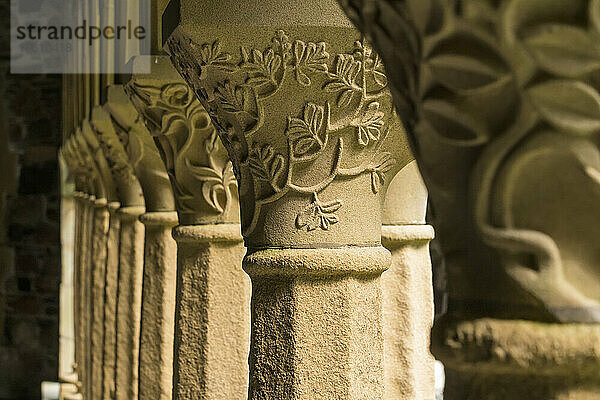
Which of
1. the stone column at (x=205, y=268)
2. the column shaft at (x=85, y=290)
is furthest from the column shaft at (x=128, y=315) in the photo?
the column shaft at (x=85, y=290)

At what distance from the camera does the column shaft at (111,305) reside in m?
4.10

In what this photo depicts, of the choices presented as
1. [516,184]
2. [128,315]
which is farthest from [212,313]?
[516,184]

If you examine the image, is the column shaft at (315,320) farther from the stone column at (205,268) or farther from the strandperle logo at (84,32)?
the strandperle logo at (84,32)

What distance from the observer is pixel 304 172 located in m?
1.74

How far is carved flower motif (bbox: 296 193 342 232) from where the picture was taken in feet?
5.63

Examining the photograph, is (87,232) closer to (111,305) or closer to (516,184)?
(111,305)

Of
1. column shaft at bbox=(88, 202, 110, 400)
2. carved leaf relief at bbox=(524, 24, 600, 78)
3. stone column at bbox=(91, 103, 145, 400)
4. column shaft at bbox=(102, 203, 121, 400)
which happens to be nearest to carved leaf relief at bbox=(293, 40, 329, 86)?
carved leaf relief at bbox=(524, 24, 600, 78)

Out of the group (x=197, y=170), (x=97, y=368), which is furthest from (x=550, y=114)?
(x=97, y=368)

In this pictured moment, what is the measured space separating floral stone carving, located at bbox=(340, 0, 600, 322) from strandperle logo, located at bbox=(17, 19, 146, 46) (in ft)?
6.59

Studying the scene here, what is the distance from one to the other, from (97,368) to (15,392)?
405 centimetres

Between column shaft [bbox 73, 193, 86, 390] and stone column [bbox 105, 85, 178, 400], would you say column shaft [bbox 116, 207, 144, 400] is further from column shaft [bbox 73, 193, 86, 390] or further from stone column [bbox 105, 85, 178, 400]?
column shaft [bbox 73, 193, 86, 390]

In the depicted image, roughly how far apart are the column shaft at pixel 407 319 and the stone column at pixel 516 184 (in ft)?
5.50

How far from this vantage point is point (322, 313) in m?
1.71

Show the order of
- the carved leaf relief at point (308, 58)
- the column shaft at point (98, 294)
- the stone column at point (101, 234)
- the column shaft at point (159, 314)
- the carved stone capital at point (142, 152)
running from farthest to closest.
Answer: the column shaft at point (98, 294), the stone column at point (101, 234), the carved stone capital at point (142, 152), the column shaft at point (159, 314), the carved leaf relief at point (308, 58)
